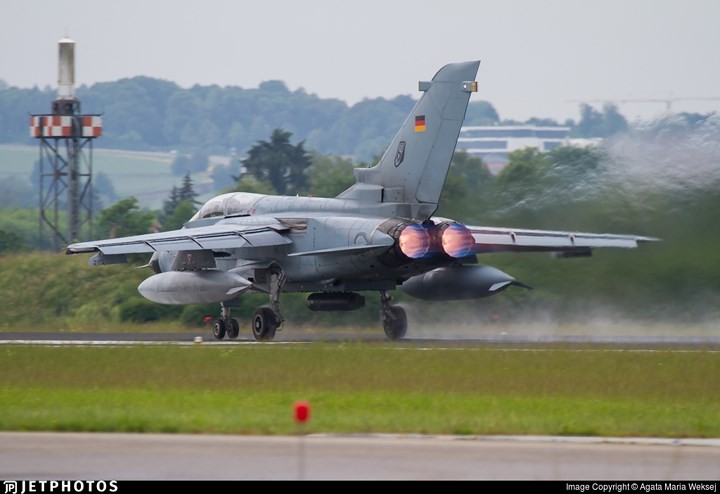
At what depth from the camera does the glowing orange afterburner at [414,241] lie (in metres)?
27.3

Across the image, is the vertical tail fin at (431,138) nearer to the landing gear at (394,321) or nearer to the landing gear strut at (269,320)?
the landing gear at (394,321)

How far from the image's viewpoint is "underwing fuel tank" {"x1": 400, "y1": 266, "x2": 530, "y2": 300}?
29255mm

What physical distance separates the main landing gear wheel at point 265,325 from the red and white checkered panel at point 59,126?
29768 millimetres

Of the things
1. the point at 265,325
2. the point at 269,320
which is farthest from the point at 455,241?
the point at 265,325

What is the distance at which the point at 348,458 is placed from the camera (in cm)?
1289

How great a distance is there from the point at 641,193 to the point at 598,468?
1876 centimetres

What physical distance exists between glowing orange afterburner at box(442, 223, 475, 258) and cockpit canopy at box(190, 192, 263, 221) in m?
6.32

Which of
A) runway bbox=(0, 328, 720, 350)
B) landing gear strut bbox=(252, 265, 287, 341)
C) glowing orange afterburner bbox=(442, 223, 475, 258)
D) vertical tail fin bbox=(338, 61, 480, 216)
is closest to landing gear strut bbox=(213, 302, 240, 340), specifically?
runway bbox=(0, 328, 720, 350)

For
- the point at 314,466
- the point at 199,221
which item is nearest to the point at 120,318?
the point at 199,221

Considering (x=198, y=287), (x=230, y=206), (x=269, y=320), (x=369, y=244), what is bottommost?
(x=269, y=320)

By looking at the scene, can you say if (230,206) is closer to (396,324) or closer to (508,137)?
(396,324)

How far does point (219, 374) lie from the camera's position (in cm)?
2175

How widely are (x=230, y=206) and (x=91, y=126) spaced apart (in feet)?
Answer: 88.3

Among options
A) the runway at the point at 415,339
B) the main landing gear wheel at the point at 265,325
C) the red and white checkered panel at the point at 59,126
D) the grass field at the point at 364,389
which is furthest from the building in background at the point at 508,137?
the grass field at the point at 364,389
